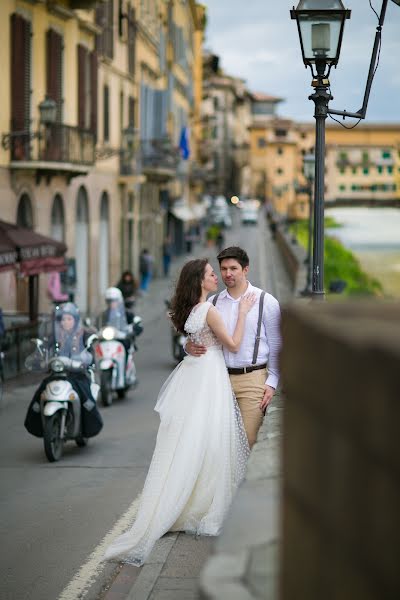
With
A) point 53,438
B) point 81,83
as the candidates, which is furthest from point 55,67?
point 53,438

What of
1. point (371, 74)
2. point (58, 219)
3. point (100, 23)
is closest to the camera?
point (371, 74)

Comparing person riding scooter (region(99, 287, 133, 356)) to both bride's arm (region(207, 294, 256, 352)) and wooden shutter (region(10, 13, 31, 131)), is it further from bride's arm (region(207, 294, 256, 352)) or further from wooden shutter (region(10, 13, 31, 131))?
bride's arm (region(207, 294, 256, 352))

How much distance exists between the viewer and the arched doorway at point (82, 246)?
110 feet

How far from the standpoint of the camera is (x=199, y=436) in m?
7.58

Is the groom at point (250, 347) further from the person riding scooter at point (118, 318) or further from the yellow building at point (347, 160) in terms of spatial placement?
the yellow building at point (347, 160)

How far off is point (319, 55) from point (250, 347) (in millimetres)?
3328

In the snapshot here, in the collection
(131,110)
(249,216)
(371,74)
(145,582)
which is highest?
(131,110)

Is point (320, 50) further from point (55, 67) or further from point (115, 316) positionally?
point (55, 67)

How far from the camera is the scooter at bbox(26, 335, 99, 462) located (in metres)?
12.1

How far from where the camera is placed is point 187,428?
758cm

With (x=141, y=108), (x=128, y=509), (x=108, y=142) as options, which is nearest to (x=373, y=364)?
(x=128, y=509)

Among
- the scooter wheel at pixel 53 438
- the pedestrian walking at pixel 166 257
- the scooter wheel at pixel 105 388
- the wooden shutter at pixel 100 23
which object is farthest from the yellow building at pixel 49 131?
the pedestrian walking at pixel 166 257

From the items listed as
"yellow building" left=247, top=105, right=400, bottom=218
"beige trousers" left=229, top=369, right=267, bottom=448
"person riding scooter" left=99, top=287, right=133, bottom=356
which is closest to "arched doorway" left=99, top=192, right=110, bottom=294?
"person riding scooter" left=99, top=287, right=133, bottom=356

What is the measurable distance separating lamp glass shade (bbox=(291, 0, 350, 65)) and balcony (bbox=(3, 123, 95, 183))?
53.0ft
